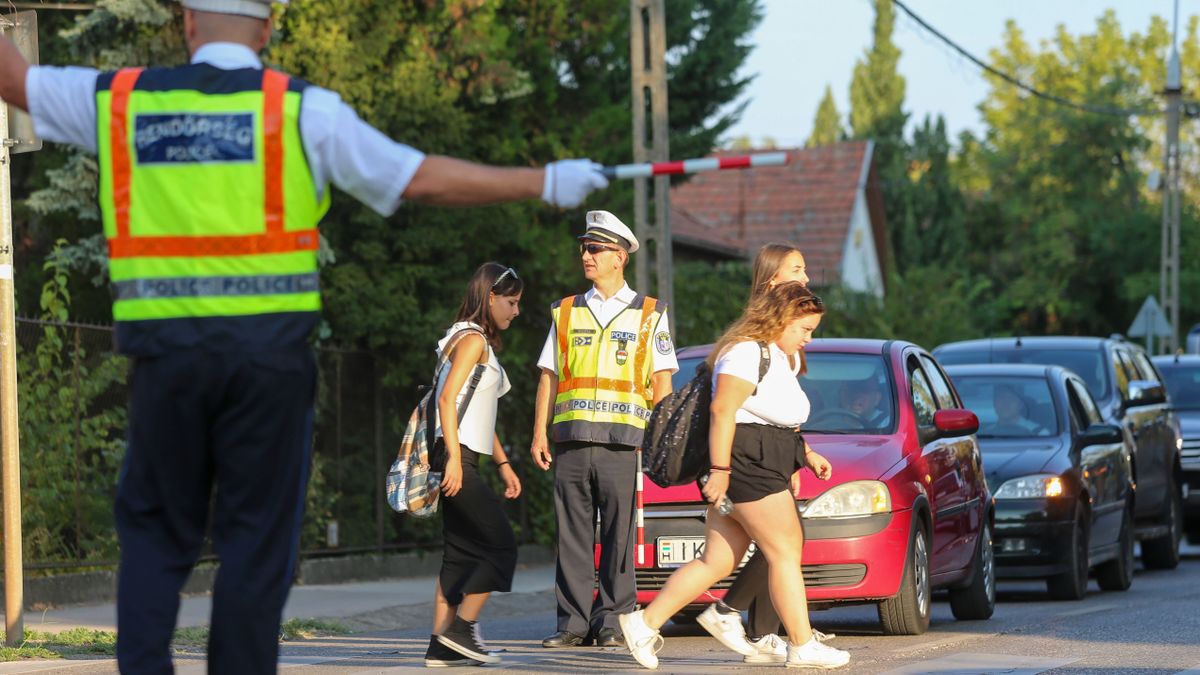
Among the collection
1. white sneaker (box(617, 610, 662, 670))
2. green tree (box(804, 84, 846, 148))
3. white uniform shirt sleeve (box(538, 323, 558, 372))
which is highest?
green tree (box(804, 84, 846, 148))

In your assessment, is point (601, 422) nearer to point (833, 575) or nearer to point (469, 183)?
point (833, 575)

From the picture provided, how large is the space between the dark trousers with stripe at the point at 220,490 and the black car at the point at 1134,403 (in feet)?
41.4

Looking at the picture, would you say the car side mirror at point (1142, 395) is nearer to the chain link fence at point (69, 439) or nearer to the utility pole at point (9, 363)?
the chain link fence at point (69, 439)

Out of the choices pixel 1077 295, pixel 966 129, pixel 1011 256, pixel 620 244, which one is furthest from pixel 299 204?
pixel 966 129

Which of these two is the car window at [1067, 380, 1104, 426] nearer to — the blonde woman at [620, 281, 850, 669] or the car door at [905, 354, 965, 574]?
the car door at [905, 354, 965, 574]

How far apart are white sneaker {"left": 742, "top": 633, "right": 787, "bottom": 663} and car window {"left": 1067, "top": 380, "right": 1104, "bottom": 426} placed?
6.58m

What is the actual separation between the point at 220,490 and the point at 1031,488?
945 centimetres

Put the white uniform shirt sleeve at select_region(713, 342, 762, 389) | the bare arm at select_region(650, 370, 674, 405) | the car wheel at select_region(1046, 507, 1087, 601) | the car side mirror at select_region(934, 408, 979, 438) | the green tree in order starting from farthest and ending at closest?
the green tree < the car wheel at select_region(1046, 507, 1087, 601) < the car side mirror at select_region(934, 408, 979, 438) < the bare arm at select_region(650, 370, 674, 405) < the white uniform shirt sleeve at select_region(713, 342, 762, 389)

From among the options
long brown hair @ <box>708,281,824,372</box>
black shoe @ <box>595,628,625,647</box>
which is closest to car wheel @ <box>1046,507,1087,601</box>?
black shoe @ <box>595,628,625,647</box>

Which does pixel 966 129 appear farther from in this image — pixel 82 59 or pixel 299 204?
pixel 299 204

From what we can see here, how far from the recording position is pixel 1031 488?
42.8 ft

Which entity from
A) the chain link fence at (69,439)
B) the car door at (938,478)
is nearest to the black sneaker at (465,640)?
the car door at (938,478)

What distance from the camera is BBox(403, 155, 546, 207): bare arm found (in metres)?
4.39

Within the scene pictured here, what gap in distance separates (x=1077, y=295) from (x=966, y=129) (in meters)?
13.2
